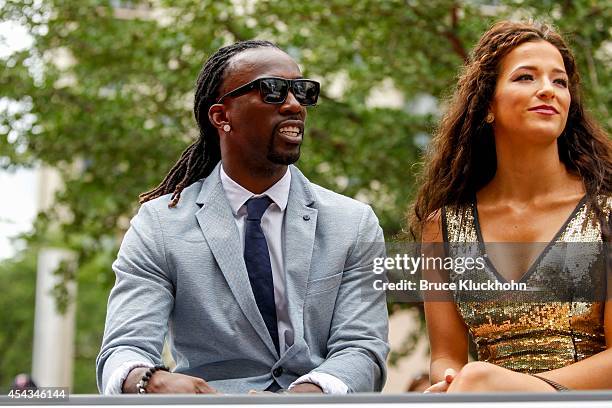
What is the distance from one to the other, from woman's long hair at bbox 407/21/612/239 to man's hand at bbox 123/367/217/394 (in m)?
1.01

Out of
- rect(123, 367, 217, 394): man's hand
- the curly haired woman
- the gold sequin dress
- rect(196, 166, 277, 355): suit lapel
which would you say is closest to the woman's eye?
the curly haired woman

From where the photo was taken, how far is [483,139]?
3.27 m

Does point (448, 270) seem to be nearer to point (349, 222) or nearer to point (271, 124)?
point (349, 222)

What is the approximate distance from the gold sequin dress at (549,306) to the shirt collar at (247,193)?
1.67 ft

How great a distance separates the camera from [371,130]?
8016 mm

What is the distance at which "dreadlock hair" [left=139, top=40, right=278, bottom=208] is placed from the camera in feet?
10.4

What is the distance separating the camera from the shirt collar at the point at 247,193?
3.04 metres

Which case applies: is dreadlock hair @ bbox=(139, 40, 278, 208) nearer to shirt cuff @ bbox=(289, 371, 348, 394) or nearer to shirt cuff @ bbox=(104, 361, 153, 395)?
shirt cuff @ bbox=(104, 361, 153, 395)

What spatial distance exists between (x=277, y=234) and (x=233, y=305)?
0.26 m

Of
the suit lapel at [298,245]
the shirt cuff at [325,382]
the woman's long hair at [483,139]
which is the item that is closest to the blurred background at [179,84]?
the woman's long hair at [483,139]

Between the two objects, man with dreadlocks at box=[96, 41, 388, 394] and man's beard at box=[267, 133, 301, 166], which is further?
man's beard at box=[267, 133, 301, 166]

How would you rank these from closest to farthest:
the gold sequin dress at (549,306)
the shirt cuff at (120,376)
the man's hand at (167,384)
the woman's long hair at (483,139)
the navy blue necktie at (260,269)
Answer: the man's hand at (167,384) < the shirt cuff at (120,376) < the gold sequin dress at (549,306) < the navy blue necktie at (260,269) < the woman's long hair at (483,139)

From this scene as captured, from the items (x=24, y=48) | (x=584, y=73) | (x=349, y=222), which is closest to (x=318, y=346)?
(x=349, y=222)

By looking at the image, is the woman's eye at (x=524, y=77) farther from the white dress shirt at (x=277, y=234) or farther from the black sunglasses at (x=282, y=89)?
the white dress shirt at (x=277, y=234)
